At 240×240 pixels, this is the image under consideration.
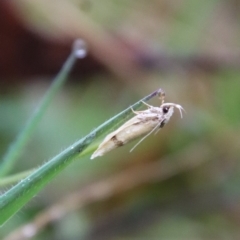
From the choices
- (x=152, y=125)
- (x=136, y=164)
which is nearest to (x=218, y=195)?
(x=136, y=164)

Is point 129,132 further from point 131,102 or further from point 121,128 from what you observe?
point 131,102

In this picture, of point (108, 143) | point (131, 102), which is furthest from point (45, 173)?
point (131, 102)

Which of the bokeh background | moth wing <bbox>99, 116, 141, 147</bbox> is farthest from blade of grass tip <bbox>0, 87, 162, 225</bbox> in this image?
the bokeh background

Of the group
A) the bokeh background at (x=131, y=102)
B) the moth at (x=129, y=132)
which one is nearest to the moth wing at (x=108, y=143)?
the moth at (x=129, y=132)

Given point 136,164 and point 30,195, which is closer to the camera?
point 30,195

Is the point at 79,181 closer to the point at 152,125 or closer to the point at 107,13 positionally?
the point at 107,13
